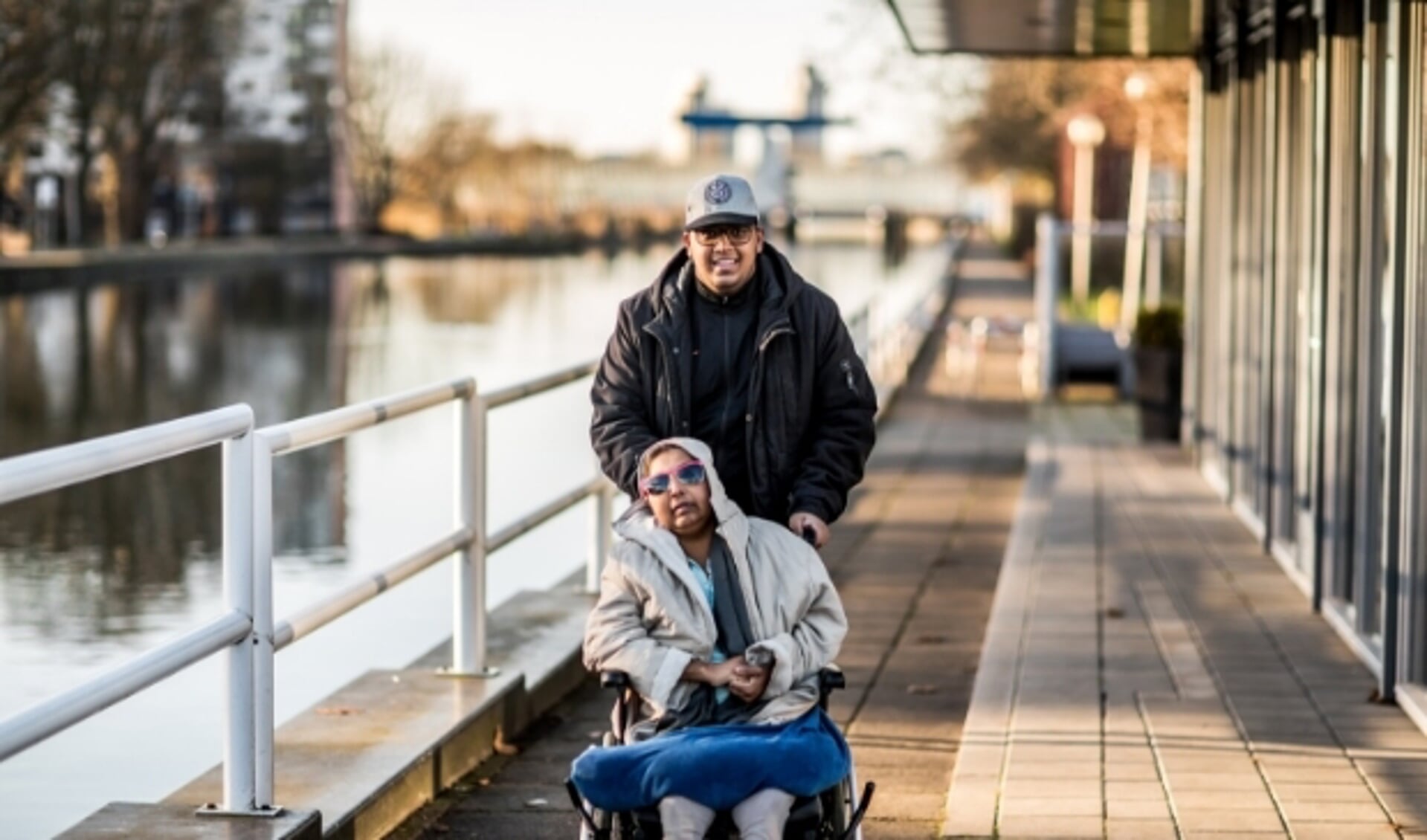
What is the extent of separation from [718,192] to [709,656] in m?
0.99

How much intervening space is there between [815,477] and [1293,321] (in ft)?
22.8

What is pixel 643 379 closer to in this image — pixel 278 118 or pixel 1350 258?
pixel 1350 258

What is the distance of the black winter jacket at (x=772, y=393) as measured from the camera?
619cm

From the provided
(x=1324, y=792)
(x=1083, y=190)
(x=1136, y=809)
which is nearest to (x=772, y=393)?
(x=1136, y=809)

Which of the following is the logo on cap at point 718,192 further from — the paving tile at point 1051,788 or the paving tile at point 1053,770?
the paving tile at point 1053,770

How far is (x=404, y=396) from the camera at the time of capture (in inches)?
316

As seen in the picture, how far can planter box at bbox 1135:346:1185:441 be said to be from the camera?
20172 mm

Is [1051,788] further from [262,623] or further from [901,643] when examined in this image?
[901,643]

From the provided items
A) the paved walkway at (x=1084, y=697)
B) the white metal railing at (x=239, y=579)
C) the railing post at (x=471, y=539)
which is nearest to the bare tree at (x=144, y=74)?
the paved walkway at (x=1084, y=697)

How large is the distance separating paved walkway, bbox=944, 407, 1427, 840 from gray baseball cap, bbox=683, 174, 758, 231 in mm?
1844

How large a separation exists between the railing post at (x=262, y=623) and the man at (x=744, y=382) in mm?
776

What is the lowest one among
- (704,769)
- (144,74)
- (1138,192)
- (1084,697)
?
(1084,697)

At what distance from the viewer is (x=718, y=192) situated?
19.9 feet

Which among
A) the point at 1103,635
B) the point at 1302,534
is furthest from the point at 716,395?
the point at 1302,534
